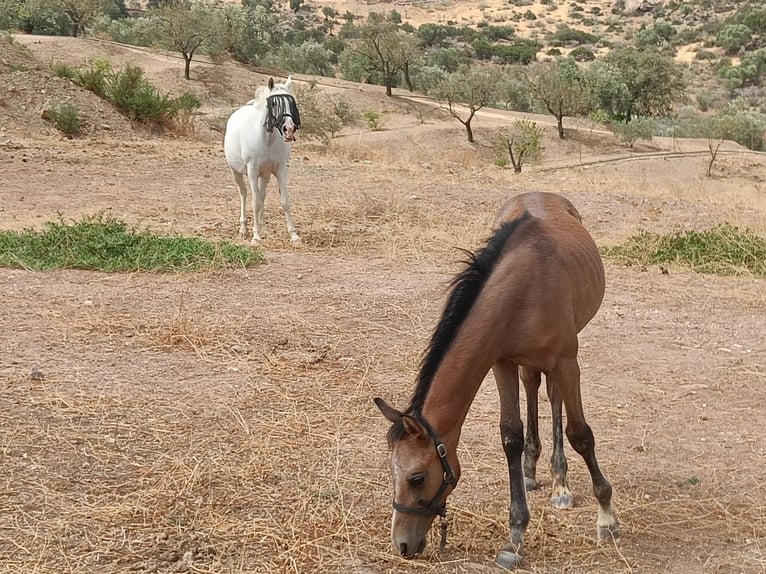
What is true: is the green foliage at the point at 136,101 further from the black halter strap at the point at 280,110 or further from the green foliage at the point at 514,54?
the green foliage at the point at 514,54

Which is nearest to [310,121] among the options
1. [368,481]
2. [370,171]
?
[370,171]

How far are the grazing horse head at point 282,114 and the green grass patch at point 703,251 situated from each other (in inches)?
151

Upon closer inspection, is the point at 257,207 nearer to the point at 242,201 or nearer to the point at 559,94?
the point at 242,201

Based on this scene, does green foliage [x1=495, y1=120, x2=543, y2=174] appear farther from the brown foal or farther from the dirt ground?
the brown foal

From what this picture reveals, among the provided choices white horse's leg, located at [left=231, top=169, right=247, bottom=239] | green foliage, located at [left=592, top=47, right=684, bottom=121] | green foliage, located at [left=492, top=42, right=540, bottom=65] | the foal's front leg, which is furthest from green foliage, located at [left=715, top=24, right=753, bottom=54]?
the foal's front leg

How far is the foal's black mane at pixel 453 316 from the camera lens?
3.25m

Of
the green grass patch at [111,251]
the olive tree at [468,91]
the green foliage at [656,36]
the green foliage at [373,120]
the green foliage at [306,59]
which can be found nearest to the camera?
the green grass patch at [111,251]

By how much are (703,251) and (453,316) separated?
6.95 m

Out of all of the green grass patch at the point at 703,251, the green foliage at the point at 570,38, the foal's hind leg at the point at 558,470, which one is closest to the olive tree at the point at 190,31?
the green grass patch at the point at 703,251

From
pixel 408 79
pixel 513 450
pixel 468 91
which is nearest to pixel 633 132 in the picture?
pixel 468 91

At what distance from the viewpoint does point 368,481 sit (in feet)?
14.3

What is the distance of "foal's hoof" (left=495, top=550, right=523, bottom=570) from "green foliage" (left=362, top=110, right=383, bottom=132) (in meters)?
25.3

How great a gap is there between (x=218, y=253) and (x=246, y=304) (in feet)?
4.29

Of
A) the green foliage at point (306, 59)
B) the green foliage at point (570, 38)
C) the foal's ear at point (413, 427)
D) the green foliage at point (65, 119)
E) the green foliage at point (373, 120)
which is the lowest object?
the green foliage at point (373, 120)
